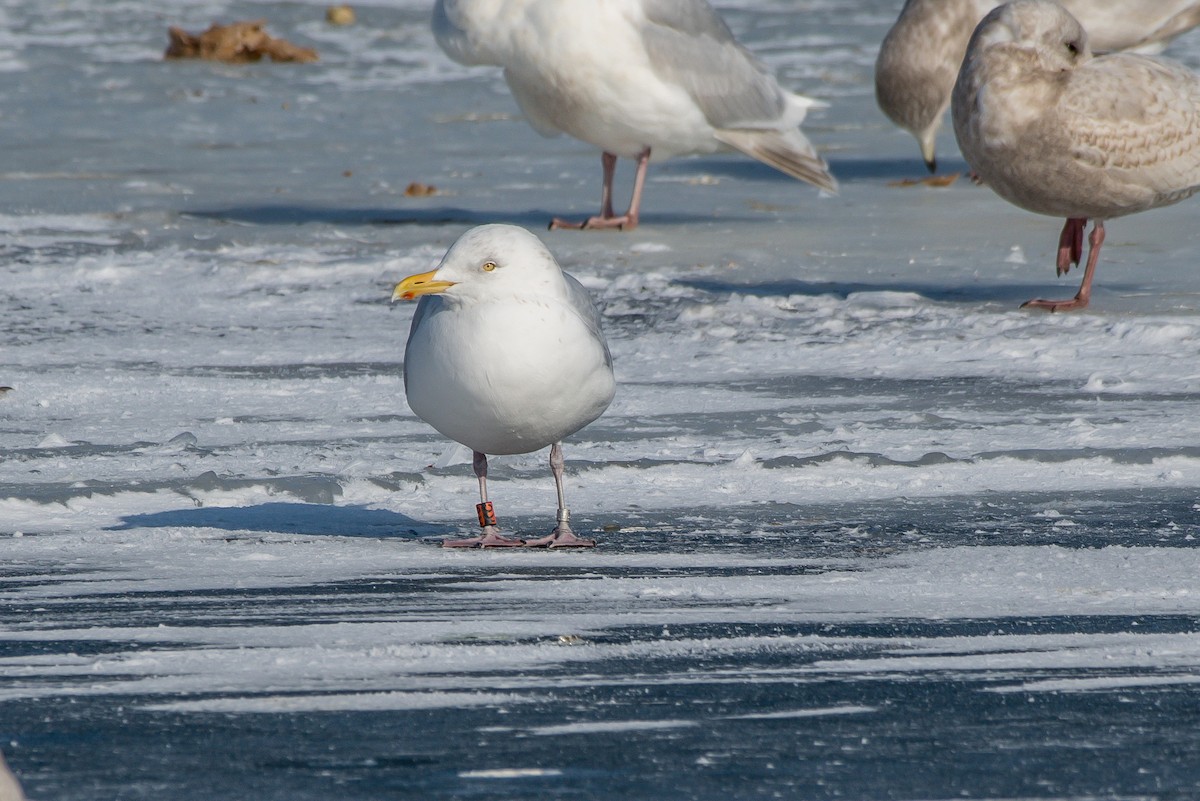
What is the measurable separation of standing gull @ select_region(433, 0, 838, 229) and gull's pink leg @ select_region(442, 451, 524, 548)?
5214 mm

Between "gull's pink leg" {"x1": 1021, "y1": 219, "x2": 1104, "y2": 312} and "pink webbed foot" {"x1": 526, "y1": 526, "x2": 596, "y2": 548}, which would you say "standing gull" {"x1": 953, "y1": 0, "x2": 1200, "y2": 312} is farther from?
"pink webbed foot" {"x1": 526, "y1": 526, "x2": 596, "y2": 548}

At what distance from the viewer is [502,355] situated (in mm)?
4520

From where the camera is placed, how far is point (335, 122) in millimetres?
14469

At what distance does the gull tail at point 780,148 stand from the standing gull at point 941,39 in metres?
0.77

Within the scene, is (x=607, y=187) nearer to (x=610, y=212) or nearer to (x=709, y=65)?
(x=610, y=212)

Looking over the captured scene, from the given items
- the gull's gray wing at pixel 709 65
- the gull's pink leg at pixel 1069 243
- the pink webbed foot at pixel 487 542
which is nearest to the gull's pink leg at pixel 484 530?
the pink webbed foot at pixel 487 542

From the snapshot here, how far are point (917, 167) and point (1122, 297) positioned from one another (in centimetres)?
470

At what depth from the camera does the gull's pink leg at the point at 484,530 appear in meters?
4.58

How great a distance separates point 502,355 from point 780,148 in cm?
670

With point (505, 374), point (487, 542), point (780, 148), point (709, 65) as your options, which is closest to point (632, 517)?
point (487, 542)

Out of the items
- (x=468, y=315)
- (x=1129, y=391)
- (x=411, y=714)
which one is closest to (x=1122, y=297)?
(x=1129, y=391)

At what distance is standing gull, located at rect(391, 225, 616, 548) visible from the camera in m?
4.54

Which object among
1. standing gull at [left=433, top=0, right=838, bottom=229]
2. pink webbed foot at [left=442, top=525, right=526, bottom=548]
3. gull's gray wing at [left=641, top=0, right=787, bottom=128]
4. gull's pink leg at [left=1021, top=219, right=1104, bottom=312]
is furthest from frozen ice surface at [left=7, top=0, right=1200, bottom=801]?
gull's gray wing at [left=641, top=0, right=787, bottom=128]

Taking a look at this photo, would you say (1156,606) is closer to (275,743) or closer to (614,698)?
(614,698)
